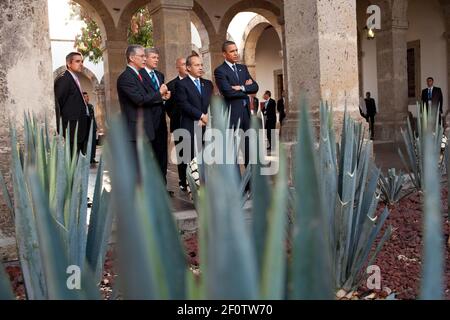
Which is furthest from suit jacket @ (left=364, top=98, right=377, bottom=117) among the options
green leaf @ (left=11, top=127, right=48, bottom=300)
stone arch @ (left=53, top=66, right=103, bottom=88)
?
stone arch @ (left=53, top=66, right=103, bottom=88)

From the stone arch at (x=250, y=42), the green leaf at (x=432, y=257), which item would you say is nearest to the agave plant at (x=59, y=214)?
the green leaf at (x=432, y=257)

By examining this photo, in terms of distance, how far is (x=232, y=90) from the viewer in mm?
4703

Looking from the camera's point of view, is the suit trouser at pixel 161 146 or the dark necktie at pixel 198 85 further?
the dark necktie at pixel 198 85

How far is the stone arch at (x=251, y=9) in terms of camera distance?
12.6 metres

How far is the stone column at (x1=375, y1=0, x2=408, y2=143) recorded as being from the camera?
1052 centimetres

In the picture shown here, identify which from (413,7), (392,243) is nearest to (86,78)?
(413,7)

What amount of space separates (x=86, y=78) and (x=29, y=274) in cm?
2335

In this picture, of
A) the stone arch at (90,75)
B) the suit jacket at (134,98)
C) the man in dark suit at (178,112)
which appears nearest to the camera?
the suit jacket at (134,98)

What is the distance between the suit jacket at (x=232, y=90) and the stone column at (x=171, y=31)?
3282mm

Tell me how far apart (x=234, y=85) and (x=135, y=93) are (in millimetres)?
1130

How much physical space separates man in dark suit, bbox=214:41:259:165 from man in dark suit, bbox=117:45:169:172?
68 cm

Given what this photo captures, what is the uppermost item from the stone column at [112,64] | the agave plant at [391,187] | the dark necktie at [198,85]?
the stone column at [112,64]

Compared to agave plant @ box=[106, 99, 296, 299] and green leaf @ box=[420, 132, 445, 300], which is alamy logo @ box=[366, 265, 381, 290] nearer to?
green leaf @ box=[420, 132, 445, 300]

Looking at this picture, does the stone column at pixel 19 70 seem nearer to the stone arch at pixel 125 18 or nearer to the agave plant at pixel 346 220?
the agave plant at pixel 346 220
